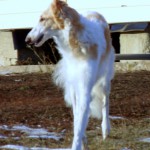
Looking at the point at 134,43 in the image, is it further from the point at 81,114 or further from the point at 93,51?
the point at 81,114

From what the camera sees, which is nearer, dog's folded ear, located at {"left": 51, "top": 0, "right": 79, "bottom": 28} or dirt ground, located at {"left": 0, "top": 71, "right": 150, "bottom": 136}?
dog's folded ear, located at {"left": 51, "top": 0, "right": 79, "bottom": 28}

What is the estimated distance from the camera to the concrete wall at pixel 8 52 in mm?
14578

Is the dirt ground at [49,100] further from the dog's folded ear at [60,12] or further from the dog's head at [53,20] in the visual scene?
the dog's folded ear at [60,12]

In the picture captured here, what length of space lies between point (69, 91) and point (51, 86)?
13.6 ft

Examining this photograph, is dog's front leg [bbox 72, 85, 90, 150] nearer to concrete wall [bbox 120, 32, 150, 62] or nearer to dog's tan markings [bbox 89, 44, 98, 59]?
dog's tan markings [bbox 89, 44, 98, 59]

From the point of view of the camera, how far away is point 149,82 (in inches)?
411

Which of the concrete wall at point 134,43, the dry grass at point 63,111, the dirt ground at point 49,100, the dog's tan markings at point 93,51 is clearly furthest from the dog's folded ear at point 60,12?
the concrete wall at point 134,43

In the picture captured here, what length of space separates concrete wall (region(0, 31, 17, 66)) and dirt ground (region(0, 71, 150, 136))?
2.90 metres

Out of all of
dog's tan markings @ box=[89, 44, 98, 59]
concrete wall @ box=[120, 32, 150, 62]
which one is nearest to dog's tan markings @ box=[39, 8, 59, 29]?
dog's tan markings @ box=[89, 44, 98, 59]

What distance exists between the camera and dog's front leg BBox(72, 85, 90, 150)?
5500 millimetres

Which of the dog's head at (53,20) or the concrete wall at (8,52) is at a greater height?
the dog's head at (53,20)

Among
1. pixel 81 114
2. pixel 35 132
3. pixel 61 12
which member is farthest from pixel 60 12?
pixel 35 132

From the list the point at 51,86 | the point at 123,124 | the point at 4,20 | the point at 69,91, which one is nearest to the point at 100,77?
the point at 69,91

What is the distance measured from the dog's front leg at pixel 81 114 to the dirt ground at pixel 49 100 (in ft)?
3.86
